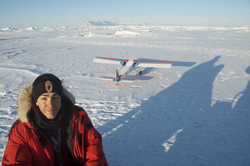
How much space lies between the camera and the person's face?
→ 1.60 metres

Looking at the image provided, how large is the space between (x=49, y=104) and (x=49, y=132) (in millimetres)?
466

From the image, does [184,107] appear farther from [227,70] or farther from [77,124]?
[227,70]

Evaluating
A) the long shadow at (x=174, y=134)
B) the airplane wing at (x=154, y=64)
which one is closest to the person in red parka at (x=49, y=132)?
the long shadow at (x=174, y=134)

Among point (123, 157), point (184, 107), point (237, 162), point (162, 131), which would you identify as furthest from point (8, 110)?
point (237, 162)

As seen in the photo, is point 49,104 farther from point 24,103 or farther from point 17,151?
point 17,151

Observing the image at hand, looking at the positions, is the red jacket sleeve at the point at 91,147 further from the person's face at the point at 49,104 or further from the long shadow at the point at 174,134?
the long shadow at the point at 174,134

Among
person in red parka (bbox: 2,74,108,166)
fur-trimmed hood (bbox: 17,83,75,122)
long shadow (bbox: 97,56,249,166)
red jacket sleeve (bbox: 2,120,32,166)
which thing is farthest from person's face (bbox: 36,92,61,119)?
long shadow (bbox: 97,56,249,166)

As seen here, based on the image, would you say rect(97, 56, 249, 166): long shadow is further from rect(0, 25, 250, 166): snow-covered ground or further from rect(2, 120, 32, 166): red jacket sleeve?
rect(2, 120, 32, 166): red jacket sleeve

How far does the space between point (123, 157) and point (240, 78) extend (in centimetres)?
994

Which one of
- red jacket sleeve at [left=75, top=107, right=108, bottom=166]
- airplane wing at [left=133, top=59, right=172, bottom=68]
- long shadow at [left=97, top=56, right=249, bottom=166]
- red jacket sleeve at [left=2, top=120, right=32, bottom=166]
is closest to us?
red jacket sleeve at [left=2, top=120, right=32, bottom=166]

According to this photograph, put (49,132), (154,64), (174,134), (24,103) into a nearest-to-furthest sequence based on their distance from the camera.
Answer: (24,103) < (49,132) < (174,134) < (154,64)

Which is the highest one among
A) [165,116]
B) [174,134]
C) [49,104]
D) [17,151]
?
[49,104]

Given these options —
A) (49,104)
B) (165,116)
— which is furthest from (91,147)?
(165,116)

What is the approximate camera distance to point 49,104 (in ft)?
5.24
